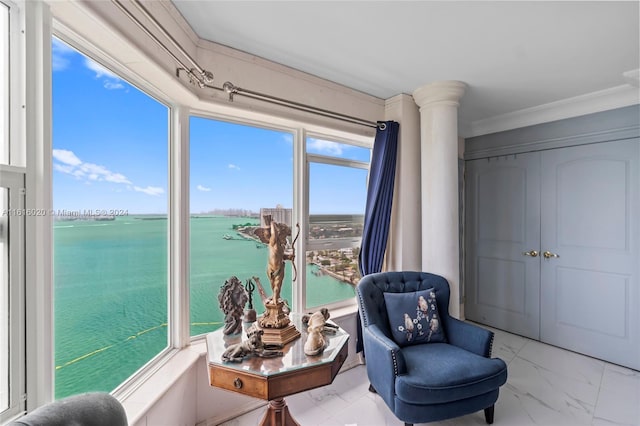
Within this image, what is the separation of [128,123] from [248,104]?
28.9 inches

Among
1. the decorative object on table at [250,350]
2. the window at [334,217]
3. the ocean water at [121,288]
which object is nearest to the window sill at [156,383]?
the ocean water at [121,288]

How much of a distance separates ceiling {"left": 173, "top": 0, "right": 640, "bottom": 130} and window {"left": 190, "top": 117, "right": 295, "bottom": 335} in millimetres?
586

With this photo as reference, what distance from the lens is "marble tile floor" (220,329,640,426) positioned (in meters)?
1.84

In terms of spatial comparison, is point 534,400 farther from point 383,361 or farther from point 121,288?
point 121,288

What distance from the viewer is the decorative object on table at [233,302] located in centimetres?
149

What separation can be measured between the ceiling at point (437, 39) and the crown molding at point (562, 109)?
5.8 inches

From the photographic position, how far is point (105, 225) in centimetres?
132

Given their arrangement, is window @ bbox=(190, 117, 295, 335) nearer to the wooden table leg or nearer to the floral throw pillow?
the wooden table leg

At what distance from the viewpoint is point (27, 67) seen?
0.93 m

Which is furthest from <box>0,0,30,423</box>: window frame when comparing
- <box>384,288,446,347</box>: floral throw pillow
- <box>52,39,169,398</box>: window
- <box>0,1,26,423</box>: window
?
<box>384,288,446,347</box>: floral throw pillow

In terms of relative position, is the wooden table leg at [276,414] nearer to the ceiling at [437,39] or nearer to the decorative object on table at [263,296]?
the decorative object on table at [263,296]

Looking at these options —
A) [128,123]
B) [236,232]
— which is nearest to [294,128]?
[236,232]

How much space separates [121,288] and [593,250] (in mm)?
3788

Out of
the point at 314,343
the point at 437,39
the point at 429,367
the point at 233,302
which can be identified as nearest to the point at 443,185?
the point at 437,39
